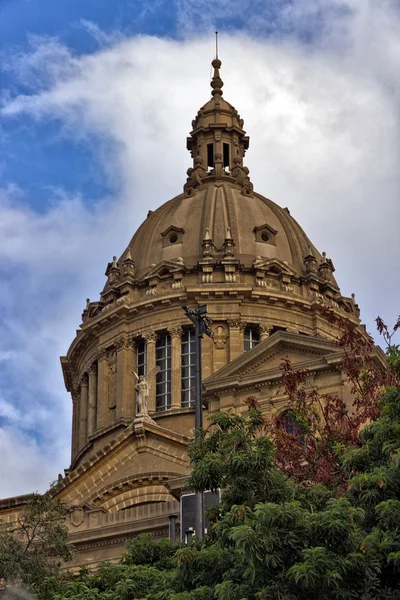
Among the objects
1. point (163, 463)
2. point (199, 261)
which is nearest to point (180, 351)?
point (199, 261)

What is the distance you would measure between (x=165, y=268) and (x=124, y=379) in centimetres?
667

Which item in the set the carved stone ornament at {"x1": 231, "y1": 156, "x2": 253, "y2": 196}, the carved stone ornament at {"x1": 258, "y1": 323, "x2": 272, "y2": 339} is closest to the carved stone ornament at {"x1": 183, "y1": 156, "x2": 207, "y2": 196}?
the carved stone ornament at {"x1": 231, "y1": 156, "x2": 253, "y2": 196}

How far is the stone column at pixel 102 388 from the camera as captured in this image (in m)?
70.2

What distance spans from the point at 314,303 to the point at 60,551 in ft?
124

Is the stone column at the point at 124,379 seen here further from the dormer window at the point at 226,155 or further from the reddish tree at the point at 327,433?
the reddish tree at the point at 327,433

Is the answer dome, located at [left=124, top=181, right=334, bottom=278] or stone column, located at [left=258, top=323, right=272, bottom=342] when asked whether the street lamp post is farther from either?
dome, located at [left=124, top=181, right=334, bottom=278]

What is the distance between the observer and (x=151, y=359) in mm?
69688

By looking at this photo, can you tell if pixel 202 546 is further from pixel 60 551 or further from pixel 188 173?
pixel 188 173

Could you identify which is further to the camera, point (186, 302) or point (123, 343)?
point (123, 343)

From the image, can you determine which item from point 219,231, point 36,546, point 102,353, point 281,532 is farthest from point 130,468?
point 281,532

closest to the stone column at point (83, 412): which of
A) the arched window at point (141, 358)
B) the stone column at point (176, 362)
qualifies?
the arched window at point (141, 358)

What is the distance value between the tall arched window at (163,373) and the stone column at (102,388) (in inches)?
123

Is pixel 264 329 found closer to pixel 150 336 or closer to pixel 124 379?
pixel 150 336

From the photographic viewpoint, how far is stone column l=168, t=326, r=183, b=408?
68.2m
